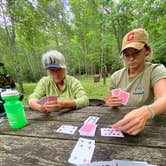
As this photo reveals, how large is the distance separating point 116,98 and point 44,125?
53cm

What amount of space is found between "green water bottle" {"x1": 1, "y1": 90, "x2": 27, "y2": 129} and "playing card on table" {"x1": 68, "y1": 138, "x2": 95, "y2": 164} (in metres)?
0.40

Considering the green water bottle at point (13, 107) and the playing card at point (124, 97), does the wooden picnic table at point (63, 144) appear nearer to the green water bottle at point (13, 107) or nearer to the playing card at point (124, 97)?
the green water bottle at point (13, 107)

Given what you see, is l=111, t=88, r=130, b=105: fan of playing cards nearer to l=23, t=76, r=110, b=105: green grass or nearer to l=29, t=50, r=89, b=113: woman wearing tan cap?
l=29, t=50, r=89, b=113: woman wearing tan cap

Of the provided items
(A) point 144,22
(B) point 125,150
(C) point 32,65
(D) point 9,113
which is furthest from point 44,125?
(C) point 32,65

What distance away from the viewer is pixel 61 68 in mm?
1548

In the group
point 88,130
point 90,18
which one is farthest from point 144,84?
point 90,18

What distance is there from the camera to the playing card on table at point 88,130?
84 centimetres

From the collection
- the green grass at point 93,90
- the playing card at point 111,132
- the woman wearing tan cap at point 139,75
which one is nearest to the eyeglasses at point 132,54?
the woman wearing tan cap at point 139,75

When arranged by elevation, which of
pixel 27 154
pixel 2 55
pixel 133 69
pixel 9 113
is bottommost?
pixel 27 154

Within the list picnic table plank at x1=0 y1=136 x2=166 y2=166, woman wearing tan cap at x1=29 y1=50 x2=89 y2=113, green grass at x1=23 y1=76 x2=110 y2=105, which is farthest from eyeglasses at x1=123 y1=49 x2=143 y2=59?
green grass at x1=23 y1=76 x2=110 y2=105

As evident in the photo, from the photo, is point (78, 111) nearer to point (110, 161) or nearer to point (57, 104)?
point (57, 104)

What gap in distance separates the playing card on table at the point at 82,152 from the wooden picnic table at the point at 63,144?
2 cm

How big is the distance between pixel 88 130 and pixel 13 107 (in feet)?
1.39

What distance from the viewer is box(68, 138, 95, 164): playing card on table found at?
632 millimetres
